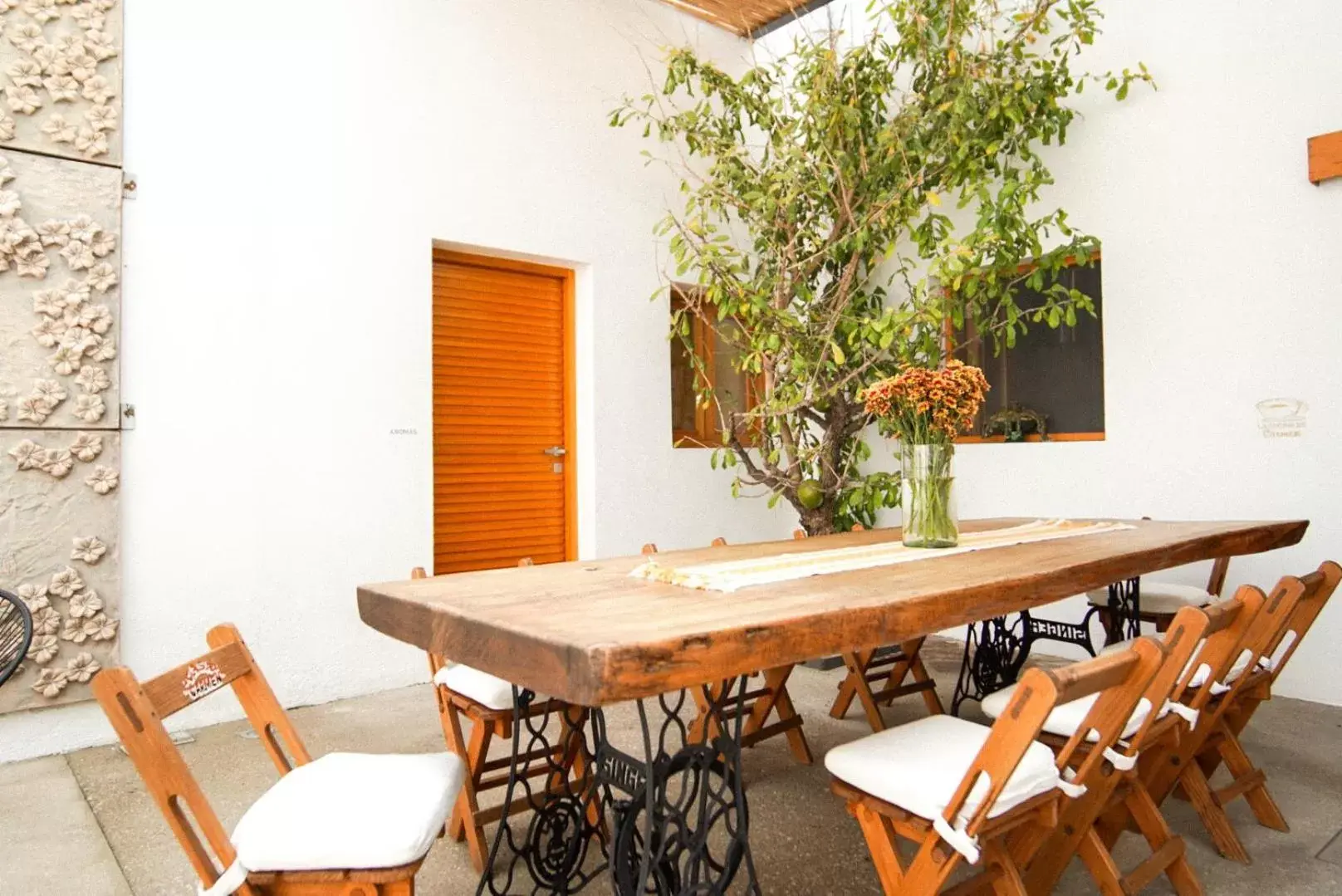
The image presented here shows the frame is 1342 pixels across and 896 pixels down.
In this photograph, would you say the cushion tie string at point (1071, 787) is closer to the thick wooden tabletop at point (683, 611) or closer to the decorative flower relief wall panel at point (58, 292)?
the thick wooden tabletop at point (683, 611)

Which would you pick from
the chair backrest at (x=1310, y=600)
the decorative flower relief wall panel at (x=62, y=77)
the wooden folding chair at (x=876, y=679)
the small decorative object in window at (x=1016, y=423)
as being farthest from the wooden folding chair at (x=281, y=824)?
the small decorative object in window at (x=1016, y=423)

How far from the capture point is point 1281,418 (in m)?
3.89

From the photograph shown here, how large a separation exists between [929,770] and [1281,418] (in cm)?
337

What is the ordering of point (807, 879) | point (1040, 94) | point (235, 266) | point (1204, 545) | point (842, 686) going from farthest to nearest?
point (1040, 94) < point (235, 266) < point (842, 686) < point (1204, 545) < point (807, 879)

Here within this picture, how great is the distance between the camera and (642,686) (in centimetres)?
125

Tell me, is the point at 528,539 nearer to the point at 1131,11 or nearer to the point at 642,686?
the point at 642,686

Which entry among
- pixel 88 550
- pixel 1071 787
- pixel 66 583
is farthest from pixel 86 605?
pixel 1071 787

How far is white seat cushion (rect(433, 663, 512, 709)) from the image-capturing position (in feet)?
7.36

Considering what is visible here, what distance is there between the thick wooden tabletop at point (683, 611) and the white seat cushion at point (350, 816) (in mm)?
263

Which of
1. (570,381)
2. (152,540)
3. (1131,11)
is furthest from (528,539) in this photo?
(1131,11)

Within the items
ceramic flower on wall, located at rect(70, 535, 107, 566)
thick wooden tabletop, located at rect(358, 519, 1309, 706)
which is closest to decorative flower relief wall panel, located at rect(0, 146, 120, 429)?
ceramic flower on wall, located at rect(70, 535, 107, 566)

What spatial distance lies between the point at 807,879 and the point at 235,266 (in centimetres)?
337

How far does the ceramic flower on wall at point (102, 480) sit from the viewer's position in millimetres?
3338

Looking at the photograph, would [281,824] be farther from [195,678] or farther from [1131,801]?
[1131,801]
